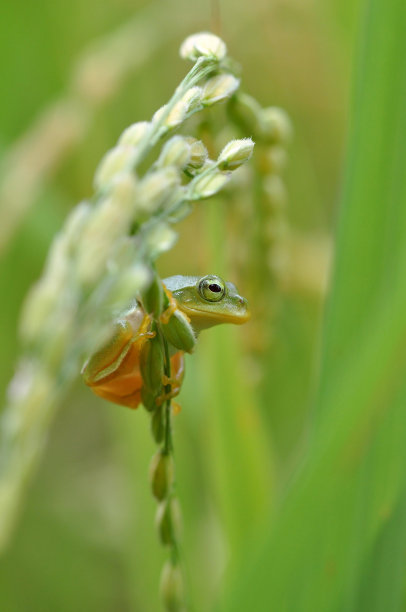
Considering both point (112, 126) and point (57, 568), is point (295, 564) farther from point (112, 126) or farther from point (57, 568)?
point (112, 126)

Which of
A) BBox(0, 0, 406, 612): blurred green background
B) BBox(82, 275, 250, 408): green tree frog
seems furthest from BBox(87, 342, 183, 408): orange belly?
BBox(0, 0, 406, 612): blurred green background

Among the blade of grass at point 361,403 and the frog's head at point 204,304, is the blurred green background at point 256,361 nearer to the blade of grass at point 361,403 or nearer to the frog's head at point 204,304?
the blade of grass at point 361,403

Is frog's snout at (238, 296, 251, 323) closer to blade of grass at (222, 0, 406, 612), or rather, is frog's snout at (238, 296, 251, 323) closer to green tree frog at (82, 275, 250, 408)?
green tree frog at (82, 275, 250, 408)

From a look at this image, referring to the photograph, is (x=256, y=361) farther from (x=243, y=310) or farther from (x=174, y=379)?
(x=174, y=379)

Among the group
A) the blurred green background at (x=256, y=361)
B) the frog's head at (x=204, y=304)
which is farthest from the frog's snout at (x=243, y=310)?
the blurred green background at (x=256, y=361)

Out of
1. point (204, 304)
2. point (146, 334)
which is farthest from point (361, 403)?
point (204, 304)
